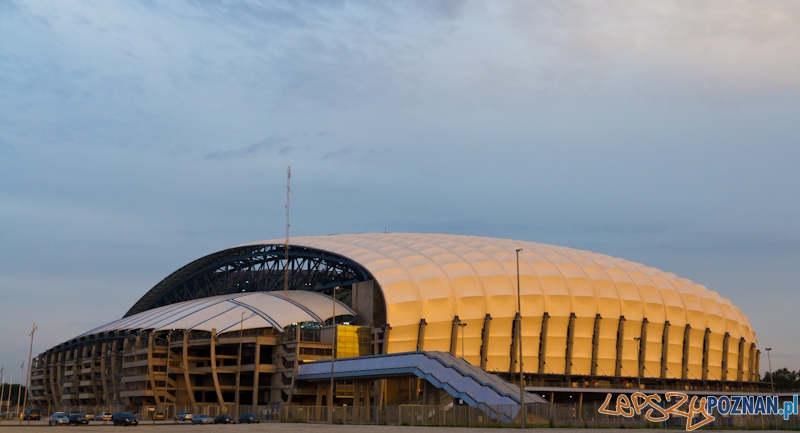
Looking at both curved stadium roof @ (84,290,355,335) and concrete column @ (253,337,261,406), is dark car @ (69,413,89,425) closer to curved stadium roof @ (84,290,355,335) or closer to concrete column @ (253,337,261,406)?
concrete column @ (253,337,261,406)

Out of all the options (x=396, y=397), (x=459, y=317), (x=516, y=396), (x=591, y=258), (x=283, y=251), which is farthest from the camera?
(x=283, y=251)

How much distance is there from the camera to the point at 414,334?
9206 cm

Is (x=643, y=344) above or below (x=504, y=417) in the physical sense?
above

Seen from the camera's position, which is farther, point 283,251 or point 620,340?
point 283,251

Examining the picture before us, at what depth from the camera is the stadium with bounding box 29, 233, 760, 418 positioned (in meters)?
92.0

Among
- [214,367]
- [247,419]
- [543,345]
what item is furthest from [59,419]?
[543,345]

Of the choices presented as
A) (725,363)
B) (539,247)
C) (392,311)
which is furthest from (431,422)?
(725,363)

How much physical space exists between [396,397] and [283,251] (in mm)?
40350

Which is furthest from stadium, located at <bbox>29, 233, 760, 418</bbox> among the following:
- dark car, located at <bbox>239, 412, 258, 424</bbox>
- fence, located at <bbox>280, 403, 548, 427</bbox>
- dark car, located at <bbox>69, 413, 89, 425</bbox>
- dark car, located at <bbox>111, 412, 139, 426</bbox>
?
dark car, located at <bbox>111, 412, 139, 426</bbox>

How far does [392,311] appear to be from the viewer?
91.2 meters

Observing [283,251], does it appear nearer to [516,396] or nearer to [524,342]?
[524,342]

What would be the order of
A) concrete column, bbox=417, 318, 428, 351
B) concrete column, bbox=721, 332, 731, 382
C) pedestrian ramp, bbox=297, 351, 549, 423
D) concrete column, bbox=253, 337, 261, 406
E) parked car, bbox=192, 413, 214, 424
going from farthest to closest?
1. concrete column, bbox=721, 332, 731, 382
2. concrete column, bbox=253, 337, 261, 406
3. concrete column, bbox=417, 318, 428, 351
4. parked car, bbox=192, 413, 214, 424
5. pedestrian ramp, bbox=297, 351, 549, 423

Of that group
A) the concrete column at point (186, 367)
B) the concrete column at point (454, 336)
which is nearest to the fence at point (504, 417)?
the concrete column at point (454, 336)

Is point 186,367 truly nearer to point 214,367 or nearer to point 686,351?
point 214,367
